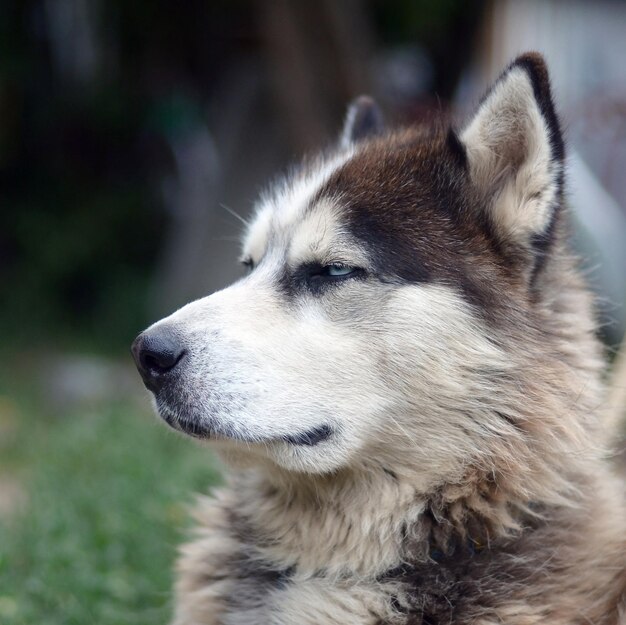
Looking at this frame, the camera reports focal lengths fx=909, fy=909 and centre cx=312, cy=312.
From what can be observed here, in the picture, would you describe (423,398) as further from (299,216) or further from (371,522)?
(299,216)

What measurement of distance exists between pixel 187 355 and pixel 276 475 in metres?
0.56

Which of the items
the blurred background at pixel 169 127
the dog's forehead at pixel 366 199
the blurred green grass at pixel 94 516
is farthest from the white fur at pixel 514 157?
the blurred background at pixel 169 127

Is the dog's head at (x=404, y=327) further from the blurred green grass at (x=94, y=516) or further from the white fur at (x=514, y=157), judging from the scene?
the blurred green grass at (x=94, y=516)

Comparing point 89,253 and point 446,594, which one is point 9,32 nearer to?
point 89,253

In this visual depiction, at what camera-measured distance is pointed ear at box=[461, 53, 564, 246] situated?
2801mm

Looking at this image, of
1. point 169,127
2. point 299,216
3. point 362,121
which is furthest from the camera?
point 169,127

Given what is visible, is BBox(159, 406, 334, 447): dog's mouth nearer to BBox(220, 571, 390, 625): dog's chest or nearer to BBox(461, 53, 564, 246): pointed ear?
BBox(220, 571, 390, 625): dog's chest

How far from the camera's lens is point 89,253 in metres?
11.2

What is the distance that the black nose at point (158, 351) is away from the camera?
275 cm

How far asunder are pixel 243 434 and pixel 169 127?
32.1 ft

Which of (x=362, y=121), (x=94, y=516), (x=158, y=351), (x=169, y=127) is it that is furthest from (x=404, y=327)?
(x=169, y=127)

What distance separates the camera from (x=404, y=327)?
9.34 ft

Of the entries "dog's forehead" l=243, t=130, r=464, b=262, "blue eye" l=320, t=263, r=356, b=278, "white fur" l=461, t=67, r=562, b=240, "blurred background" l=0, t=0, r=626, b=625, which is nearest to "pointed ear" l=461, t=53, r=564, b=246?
"white fur" l=461, t=67, r=562, b=240

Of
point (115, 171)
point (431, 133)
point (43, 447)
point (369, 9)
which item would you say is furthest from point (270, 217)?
point (115, 171)
